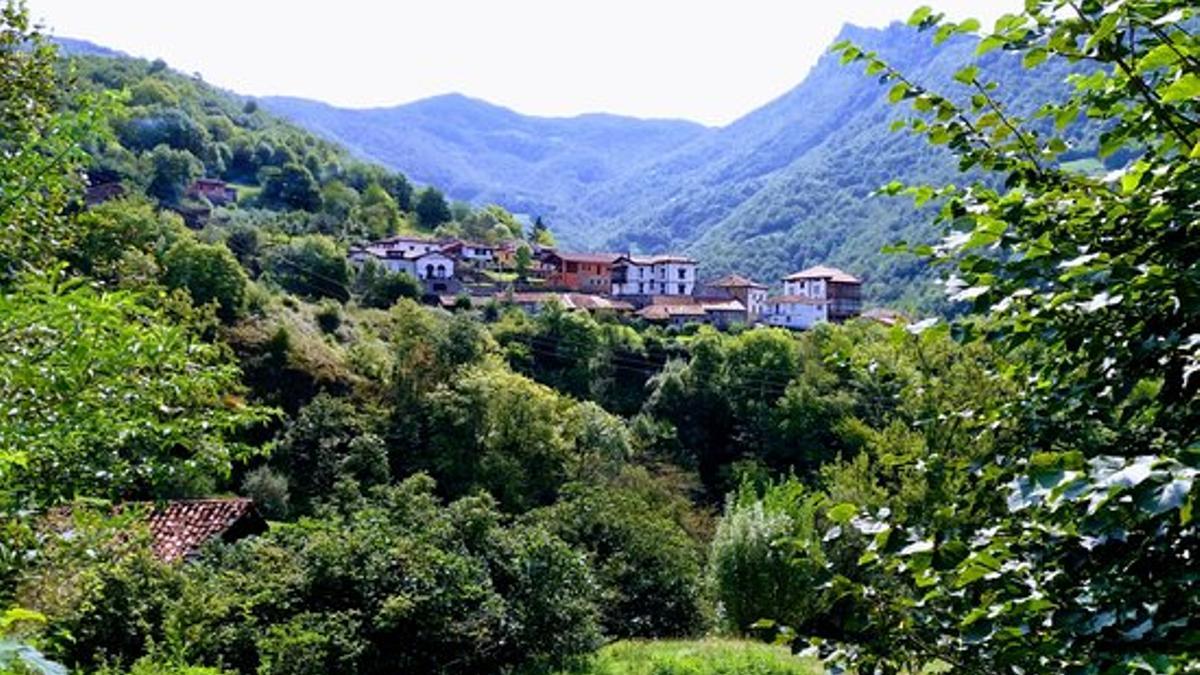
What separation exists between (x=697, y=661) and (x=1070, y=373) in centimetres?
1180

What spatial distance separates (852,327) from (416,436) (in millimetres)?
23596

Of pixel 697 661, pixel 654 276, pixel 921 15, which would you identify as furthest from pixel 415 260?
pixel 921 15

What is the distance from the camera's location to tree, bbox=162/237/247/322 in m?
35.7

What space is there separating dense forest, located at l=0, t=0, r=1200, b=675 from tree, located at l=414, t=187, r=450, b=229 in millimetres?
49246

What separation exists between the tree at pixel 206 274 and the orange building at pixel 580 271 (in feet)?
115

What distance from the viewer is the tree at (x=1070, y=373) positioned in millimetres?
1794

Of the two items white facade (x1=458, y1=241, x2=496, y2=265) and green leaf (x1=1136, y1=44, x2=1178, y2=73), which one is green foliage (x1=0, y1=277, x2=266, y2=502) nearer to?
green leaf (x1=1136, y1=44, x2=1178, y2=73)

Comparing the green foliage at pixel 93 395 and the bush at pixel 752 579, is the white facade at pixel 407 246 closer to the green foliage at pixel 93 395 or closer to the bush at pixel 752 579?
the bush at pixel 752 579

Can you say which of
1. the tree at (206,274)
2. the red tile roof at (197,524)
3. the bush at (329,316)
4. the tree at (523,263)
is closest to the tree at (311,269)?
the bush at (329,316)

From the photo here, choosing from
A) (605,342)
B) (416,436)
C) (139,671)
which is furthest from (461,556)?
(605,342)

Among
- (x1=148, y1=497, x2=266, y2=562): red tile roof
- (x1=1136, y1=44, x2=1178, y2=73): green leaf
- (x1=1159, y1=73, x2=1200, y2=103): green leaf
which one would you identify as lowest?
(x1=148, y1=497, x2=266, y2=562): red tile roof

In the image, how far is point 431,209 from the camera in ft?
283

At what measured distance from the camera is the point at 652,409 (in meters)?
41.8

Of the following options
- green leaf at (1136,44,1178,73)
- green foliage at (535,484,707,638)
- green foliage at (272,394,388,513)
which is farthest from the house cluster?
green leaf at (1136,44,1178,73)
